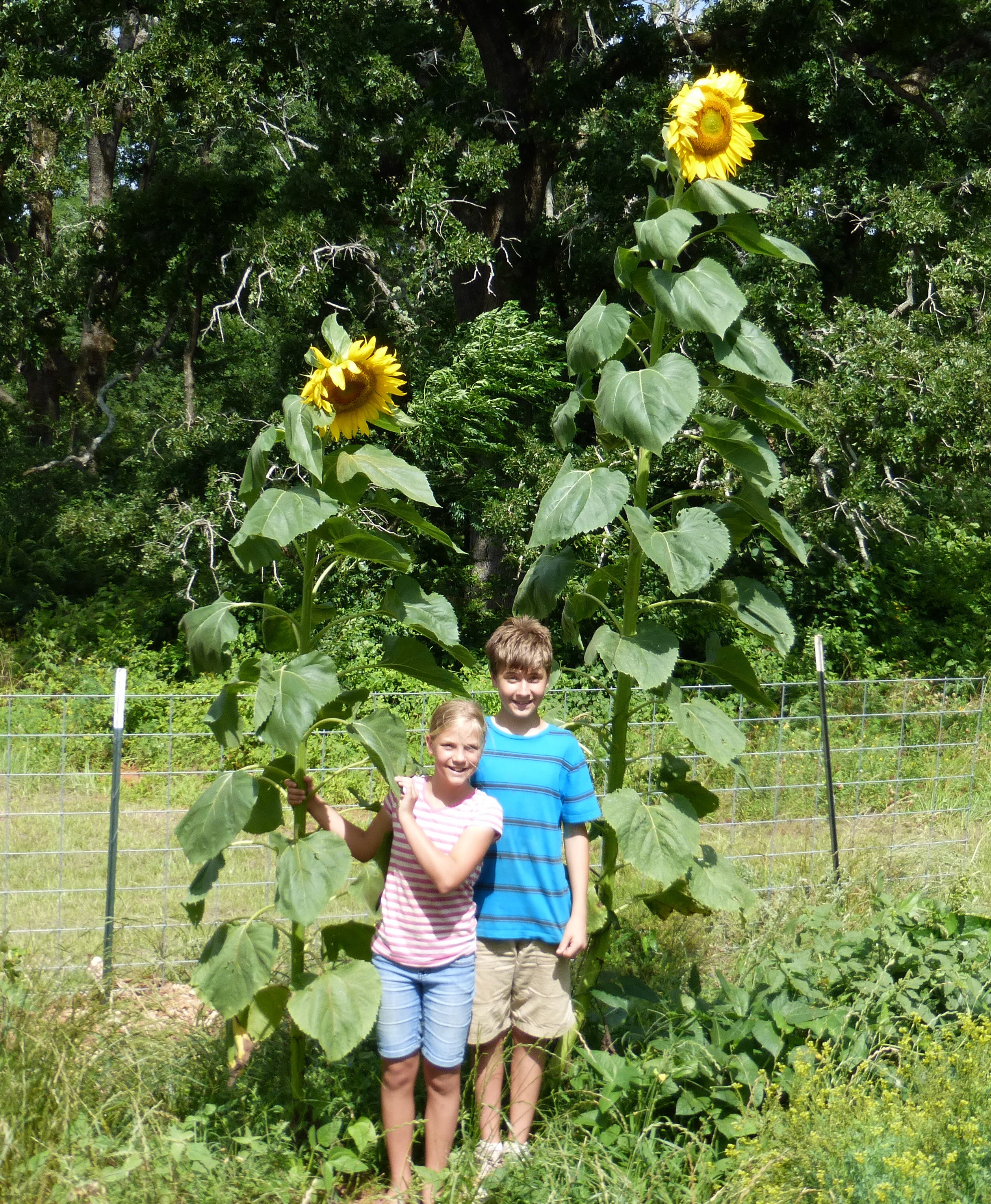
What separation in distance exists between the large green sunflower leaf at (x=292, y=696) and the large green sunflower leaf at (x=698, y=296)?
116 centimetres

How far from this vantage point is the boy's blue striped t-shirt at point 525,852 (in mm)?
2951

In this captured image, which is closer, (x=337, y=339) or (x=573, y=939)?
(x=337, y=339)

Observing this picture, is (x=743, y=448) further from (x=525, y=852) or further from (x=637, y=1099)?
(x=637, y=1099)

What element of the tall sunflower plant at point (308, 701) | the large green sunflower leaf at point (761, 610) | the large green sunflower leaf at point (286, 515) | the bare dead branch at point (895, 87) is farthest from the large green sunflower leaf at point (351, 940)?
the bare dead branch at point (895, 87)

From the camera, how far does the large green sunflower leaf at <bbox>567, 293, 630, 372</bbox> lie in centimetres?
290

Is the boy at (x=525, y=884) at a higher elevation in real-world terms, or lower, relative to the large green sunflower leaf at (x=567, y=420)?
lower

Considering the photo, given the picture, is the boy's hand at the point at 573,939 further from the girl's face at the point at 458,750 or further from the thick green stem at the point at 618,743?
the girl's face at the point at 458,750

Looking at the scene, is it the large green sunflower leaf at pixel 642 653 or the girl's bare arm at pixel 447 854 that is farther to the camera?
the large green sunflower leaf at pixel 642 653

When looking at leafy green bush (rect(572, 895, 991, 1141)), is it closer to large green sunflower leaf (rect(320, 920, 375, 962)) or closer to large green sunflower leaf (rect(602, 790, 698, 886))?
large green sunflower leaf (rect(602, 790, 698, 886))

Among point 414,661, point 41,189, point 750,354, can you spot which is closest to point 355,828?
point 414,661

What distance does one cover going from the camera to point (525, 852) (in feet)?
9.70

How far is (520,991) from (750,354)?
1.66 m

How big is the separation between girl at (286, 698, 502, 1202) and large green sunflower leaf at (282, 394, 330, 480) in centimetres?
64

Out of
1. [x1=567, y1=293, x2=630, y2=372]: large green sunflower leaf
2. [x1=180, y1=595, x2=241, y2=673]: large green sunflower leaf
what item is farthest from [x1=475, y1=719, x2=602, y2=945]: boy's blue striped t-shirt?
[x1=567, y1=293, x2=630, y2=372]: large green sunflower leaf
